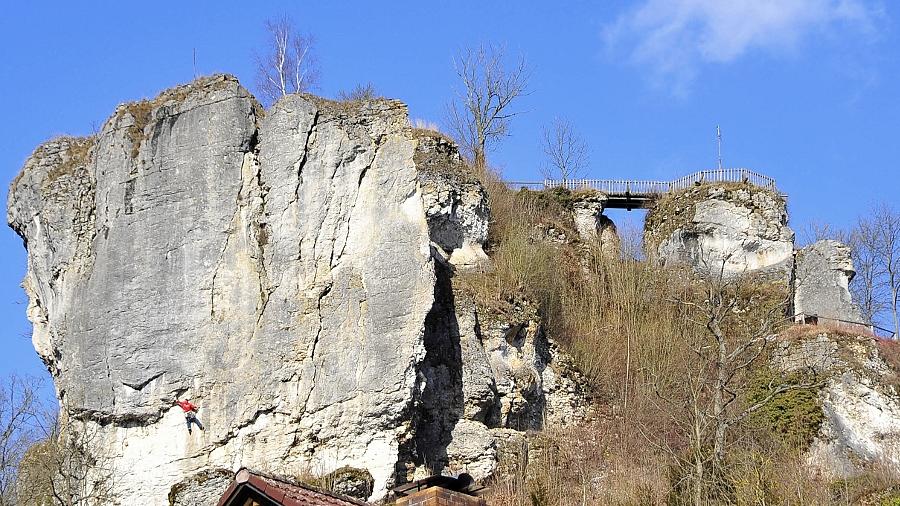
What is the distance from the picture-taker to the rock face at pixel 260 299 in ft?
84.0

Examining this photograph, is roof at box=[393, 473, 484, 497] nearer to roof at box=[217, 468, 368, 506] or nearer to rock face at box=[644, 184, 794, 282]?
roof at box=[217, 468, 368, 506]

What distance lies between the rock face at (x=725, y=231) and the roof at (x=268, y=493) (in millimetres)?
19260

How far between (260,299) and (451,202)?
4.47 metres

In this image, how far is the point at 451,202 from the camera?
28.7m

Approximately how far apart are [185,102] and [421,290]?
20.9 ft

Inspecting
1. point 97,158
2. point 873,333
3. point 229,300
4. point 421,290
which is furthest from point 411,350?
point 873,333

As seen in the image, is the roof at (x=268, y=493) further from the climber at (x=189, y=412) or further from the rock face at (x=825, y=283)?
the rock face at (x=825, y=283)

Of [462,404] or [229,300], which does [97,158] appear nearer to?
[229,300]

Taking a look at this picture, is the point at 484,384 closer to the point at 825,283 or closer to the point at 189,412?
the point at 189,412

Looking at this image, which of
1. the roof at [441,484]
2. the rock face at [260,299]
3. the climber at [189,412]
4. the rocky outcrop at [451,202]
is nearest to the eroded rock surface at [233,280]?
the rock face at [260,299]

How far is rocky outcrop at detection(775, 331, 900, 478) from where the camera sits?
27516mm

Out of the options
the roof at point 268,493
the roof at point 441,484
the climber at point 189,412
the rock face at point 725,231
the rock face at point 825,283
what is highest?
the rock face at point 725,231

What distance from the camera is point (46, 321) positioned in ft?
94.1

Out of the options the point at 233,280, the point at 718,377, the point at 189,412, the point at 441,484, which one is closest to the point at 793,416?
the point at 718,377
